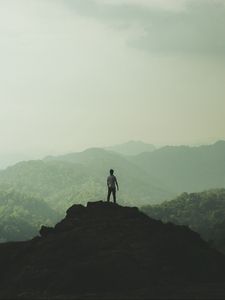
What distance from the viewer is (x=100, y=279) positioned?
3444 centimetres

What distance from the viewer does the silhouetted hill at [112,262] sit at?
33531 millimetres

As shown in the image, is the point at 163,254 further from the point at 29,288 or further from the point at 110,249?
the point at 29,288

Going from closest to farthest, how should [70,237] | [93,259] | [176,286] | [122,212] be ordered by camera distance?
[176,286] < [93,259] < [70,237] < [122,212]

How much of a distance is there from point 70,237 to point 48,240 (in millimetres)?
1976

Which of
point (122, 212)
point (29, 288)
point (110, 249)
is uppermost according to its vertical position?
point (122, 212)

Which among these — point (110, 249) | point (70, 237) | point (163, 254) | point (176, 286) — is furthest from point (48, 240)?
point (176, 286)

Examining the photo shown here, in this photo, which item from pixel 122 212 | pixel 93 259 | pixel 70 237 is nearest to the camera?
pixel 93 259

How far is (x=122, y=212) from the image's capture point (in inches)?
1774

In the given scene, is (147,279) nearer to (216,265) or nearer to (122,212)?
(216,265)

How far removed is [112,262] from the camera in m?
35.1

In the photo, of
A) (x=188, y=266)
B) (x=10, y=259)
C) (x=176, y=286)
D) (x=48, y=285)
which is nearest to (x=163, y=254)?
(x=188, y=266)

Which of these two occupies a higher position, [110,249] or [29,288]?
[110,249]

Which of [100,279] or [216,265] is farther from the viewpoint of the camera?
[216,265]

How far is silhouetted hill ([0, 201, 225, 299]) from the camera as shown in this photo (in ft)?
110
